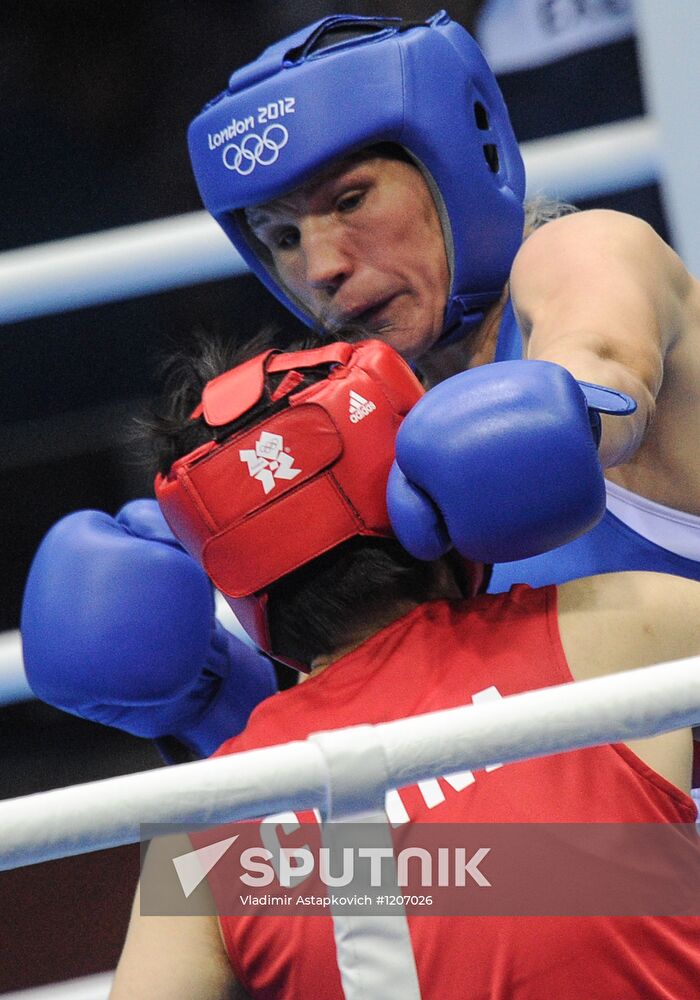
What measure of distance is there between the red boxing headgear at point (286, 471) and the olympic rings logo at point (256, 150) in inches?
14.9

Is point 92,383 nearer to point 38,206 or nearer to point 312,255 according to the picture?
point 38,206

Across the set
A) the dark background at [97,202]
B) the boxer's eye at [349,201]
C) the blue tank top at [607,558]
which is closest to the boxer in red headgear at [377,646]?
the blue tank top at [607,558]

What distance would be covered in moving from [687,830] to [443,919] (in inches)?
7.1

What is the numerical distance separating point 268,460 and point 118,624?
349 millimetres

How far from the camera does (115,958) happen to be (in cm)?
205

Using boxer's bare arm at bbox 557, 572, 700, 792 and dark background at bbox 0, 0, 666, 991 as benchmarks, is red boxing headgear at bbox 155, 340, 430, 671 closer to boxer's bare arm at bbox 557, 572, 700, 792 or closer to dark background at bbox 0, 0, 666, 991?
boxer's bare arm at bbox 557, 572, 700, 792

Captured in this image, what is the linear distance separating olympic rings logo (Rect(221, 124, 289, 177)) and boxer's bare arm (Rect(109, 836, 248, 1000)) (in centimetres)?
77

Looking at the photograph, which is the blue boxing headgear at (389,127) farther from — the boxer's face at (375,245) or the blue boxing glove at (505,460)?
the blue boxing glove at (505,460)

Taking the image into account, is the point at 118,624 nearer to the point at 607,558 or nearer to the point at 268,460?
the point at 268,460

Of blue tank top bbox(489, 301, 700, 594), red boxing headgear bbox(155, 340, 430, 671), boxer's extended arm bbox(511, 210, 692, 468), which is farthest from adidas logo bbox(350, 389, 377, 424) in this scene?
blue tank top bbox(489, 301, 700, 594)

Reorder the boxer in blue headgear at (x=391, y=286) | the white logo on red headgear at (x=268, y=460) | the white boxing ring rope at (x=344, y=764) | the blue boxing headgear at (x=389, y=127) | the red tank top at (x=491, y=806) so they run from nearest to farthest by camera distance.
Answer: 1. the white boxing ring rope at (x=344, y=764)
2. the red tank top at (x=491, y=806)
3. the white logo on red headgear at (x=268, y=460)
4. the boxer in blue headgear at (x=391, y=286)
5. the blue boxing headgear at (x=389, y=127)

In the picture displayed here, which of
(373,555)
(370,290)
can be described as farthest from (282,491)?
(370,290)

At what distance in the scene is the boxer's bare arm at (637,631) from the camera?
2.89 ft

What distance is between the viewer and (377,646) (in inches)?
37.5
